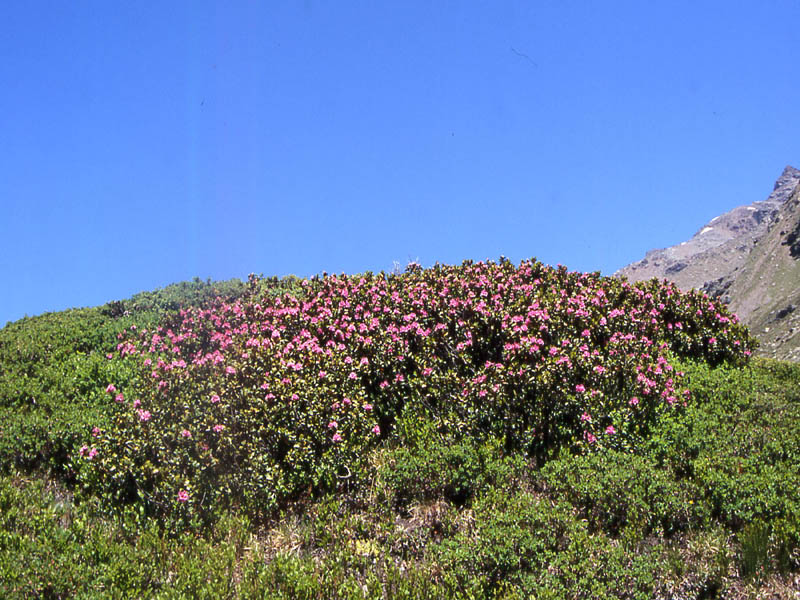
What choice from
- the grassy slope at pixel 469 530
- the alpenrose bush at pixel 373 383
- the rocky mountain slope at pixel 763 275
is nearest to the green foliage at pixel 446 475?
the grassy slope at pixel 469 530

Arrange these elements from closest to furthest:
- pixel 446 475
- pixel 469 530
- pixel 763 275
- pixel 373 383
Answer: pixel 469 530 → pixel 446 475 → pixel 373 383 → pixel 763 275

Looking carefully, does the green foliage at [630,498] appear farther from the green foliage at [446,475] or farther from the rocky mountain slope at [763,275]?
the rocky mountain slope at [763,275]

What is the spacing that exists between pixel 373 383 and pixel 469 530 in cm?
329

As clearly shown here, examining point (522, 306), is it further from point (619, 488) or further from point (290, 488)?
point (290, 488)

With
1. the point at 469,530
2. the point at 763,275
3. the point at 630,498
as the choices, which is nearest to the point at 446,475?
the point at 469,530

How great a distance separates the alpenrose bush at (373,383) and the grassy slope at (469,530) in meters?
0.42

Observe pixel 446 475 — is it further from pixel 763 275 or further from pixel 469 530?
pixel 763 275

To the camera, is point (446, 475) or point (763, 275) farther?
point (763, 275)

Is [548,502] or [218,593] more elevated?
[218,593]

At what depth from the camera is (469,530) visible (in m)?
6.58

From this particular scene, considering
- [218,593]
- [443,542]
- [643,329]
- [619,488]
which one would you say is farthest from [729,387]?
[218,593]

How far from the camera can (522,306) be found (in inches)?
402

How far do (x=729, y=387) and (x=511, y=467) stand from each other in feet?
15.7

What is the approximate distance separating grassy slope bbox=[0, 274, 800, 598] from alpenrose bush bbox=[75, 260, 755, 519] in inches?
16.4
